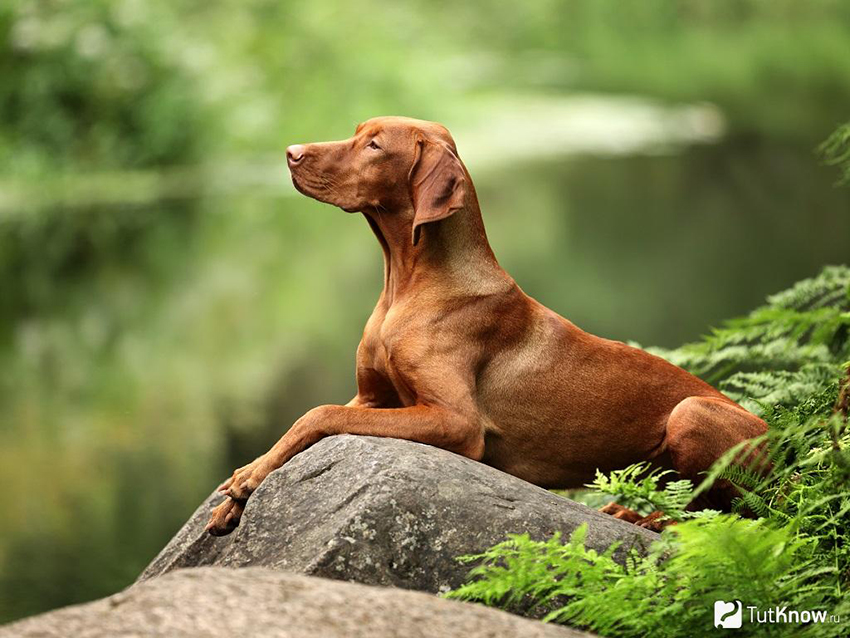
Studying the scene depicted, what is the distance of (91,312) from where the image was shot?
41.8 ft

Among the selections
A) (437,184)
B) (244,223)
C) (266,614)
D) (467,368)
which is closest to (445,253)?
(437,184)

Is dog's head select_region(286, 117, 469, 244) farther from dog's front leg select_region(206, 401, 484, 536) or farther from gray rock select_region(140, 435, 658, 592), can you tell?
gray rock select_region(140, 435, 658, 592)

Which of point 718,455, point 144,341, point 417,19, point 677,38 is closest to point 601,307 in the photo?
point 144,341

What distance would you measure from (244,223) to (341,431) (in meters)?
14.2

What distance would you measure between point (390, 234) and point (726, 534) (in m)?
1.70

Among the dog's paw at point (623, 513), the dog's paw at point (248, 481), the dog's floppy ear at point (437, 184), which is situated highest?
the dog's floppy ear at point (437, 184)

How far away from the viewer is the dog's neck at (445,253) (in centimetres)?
430

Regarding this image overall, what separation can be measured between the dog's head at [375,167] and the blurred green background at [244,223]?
121 inches

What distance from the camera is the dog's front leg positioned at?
13.2ft

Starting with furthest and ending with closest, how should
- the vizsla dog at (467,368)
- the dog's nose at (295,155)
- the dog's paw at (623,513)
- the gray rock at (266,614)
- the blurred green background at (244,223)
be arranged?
the blurred green background at (244,223) → the dog's paw at (623,513) → the dog's nose at (295,155) → the vizsla dog at (467,368) → the gray rock at (266,614)

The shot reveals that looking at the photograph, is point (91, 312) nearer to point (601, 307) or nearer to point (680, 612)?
point (601, 307)

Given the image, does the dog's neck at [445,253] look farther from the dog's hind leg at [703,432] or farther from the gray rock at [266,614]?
the gray rock at [266,614]

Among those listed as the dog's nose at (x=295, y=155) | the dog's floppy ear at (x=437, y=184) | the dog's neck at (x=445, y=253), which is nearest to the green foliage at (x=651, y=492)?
the dog's neck at (x=445, y=253)

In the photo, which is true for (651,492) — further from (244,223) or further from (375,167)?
(244,223)
